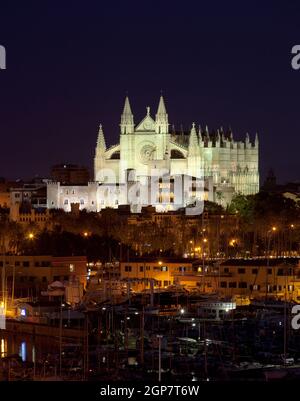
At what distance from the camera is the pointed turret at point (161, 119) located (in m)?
57.7

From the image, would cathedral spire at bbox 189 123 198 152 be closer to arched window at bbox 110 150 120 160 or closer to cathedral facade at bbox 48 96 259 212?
cathedral facade at bbox 48 96 259 212

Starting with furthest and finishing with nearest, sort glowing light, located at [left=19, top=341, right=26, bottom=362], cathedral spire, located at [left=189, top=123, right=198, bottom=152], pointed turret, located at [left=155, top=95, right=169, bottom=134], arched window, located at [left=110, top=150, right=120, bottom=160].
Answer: arched window, located at [left=110, top=150, right=120, bottom=160]
pointed turret, located at [left=155, top=95, right=169, bottom=134]
cathedral spire, located at [left=189, top=123, right=198, bottom=152]
glowing light, located at [left=19, top=341, right=26, bottom=362]

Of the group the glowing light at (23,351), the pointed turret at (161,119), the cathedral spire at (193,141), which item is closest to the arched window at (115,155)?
the pointed turret at (161,119)

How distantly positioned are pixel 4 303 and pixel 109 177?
101 feet

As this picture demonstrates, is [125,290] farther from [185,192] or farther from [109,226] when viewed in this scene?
[185,192]

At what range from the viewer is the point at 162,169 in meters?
56.0

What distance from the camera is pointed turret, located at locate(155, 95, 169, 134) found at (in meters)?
57.7

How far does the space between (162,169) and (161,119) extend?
306 centimetres

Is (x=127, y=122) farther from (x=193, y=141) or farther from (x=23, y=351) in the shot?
(x=23, y=351)

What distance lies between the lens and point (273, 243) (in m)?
39.7

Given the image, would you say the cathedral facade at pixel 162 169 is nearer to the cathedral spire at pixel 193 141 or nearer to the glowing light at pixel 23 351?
the cathedral spire at pixel 193 141

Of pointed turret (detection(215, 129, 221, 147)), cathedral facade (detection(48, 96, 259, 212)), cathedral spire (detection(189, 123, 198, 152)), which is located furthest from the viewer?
pointed turret (detection(215, 129, 221, 147))

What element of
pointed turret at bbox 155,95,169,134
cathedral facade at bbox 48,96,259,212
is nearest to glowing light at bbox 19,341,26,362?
cathedral facade at bbox 48,96,259,212

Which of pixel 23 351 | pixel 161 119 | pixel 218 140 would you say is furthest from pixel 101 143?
pixel 23 351
